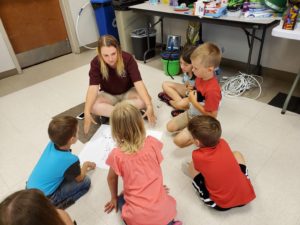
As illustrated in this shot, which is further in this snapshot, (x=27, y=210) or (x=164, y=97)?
(x=164, y=97)

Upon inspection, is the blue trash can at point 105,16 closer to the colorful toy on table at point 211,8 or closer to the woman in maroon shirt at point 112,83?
Result: the colorful toy on table at point 211,8

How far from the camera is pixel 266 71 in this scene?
262cm

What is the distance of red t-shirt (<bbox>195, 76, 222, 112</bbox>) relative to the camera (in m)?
1.49

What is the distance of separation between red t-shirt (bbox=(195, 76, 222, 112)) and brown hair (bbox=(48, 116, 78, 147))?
830 mm

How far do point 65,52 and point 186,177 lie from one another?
10.2 feet

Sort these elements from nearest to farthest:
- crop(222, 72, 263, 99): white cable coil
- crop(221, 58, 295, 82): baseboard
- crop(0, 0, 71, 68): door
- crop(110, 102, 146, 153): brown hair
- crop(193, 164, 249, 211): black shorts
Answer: crop(110, 102, 146, 153): brown hair
crop(193, 164, 249, 211): black shorts
crop(222, 72, 263, 99): white cable coil
crop(221, 58, 295, 82): baseboard
crop(0, 0, 71, 68): door

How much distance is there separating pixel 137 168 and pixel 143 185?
0.08 metres

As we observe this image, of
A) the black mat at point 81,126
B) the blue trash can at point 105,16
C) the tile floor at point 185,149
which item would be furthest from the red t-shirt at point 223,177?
the blue trash can at point 105,16

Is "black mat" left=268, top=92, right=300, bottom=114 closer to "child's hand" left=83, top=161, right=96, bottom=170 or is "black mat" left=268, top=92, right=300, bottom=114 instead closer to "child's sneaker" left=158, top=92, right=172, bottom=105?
"child's sneaker" left=158, top=92, right=172, bottom=105

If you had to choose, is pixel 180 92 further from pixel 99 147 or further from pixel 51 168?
pixel 51 168

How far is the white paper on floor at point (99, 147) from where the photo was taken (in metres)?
1.65

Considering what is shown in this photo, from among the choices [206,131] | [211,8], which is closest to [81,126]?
[206,131]

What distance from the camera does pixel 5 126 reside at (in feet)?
7.02

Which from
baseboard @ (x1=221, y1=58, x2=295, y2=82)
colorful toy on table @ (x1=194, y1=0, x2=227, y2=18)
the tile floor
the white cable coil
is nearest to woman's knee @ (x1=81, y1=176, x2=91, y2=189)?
the tile floor
